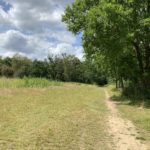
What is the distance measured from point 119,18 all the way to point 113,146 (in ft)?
53.7

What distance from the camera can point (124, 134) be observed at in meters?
13.1

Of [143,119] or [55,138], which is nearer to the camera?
[55,138]

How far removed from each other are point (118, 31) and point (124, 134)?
1459 centimetres

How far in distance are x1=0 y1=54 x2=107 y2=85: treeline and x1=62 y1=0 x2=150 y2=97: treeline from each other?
219ft

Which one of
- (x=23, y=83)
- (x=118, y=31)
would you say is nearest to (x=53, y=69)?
(x=23, y=83)

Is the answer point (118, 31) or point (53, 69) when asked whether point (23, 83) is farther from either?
point (53, 69)

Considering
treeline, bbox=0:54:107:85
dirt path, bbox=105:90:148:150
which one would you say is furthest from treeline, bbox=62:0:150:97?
treeline, bbox=0:54:107:85

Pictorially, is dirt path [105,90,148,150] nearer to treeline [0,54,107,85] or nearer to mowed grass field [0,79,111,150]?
mowed grass field [0,79,111,150]

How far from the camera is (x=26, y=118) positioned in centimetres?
1591

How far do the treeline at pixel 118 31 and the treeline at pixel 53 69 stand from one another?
66842 mm

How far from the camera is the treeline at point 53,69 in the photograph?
100688mm

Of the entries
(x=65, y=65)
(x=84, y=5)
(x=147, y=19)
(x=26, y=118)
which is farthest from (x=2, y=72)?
(x=26, y=118)

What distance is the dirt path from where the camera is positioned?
11.0 meters

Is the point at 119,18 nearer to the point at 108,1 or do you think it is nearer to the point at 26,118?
the point at 108,1
